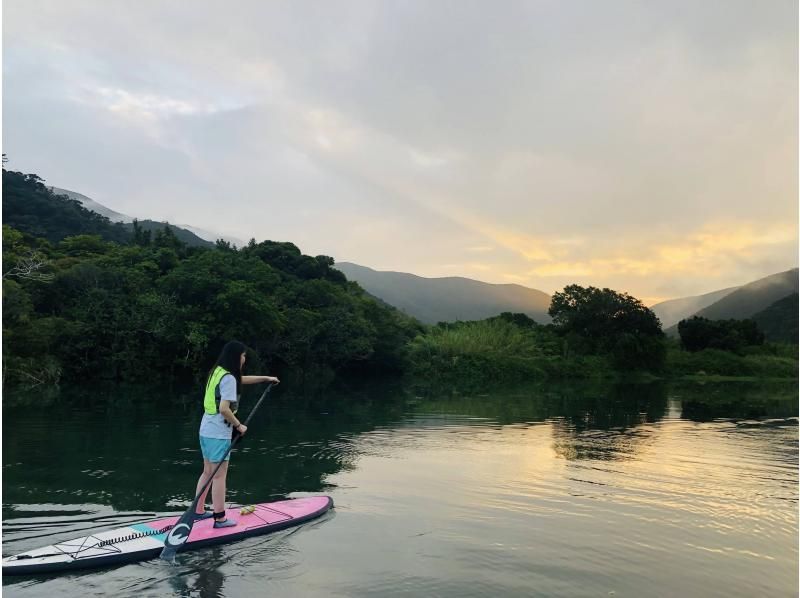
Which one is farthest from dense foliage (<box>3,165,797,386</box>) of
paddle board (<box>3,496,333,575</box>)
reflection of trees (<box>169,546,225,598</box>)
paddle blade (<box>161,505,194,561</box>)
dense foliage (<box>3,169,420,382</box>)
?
reflection of trees (<box>169,546,225,598</box>)

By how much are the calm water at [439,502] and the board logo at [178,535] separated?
0.16 meters

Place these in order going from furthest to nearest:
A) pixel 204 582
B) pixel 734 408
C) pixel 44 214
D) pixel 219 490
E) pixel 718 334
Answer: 1. pixel 718 334
2. pixel 44 214
3. pixel 734 408
4. pixel 219 490
5. pixel 204 582

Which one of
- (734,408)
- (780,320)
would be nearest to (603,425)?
(734,408)

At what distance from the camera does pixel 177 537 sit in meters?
5.42

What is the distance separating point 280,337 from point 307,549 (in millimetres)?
34439

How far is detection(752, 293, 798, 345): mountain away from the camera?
81556 mm

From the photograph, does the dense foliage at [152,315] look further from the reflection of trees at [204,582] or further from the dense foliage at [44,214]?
the reflection of trees at [204,582]

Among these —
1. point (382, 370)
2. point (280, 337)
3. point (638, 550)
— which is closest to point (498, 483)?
point (638, 550)

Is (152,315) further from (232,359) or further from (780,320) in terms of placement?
(780,320)

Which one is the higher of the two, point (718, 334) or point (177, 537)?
point (718, 334)

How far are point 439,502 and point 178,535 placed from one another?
11.7 feet

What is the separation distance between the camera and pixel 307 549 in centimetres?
580

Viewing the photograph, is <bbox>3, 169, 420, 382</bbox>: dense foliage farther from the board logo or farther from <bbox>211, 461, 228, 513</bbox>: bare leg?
the board logo

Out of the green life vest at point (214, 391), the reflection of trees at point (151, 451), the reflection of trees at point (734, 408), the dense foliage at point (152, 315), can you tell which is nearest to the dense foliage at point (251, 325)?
the dense foliage at point (152, 315)
